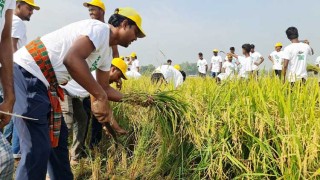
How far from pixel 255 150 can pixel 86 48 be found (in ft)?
4.13

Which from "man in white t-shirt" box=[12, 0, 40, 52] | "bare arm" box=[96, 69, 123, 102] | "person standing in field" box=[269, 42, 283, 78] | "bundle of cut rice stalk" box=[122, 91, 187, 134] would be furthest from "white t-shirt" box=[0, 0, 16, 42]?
"person standing in field" box=[269, 42, 283, 78]

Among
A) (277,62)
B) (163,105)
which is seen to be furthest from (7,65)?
(277,62)

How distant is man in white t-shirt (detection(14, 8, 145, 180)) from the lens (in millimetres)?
2217

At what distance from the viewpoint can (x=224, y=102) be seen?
2.88m

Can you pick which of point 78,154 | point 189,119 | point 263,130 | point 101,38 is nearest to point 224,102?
point 189,119

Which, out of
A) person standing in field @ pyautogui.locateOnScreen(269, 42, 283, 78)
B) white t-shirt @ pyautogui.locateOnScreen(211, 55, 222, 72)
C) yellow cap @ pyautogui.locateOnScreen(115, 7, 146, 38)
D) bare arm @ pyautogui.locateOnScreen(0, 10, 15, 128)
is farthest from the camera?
white t-shirt @ pyautogui.locateOnScreen(211, 55, 222, 72)

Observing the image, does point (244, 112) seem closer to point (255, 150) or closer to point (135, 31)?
point (255, 150)

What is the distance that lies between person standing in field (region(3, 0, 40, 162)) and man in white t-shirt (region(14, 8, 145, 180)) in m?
1.27

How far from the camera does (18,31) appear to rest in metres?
4.03

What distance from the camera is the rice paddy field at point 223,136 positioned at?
7.16ft

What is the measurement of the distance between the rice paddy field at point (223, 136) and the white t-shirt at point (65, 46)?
67 cm

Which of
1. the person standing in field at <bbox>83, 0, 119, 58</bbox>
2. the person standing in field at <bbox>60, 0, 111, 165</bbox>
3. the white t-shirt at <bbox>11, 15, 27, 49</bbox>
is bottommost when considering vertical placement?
the person standing in field at <bbox>60, 0, 111, 165</bbox>

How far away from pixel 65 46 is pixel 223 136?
124cm

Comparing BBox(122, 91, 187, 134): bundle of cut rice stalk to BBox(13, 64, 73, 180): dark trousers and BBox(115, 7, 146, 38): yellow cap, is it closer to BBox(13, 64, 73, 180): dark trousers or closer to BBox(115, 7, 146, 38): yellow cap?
BBox(115, 7, 146, 38): yellow cap
